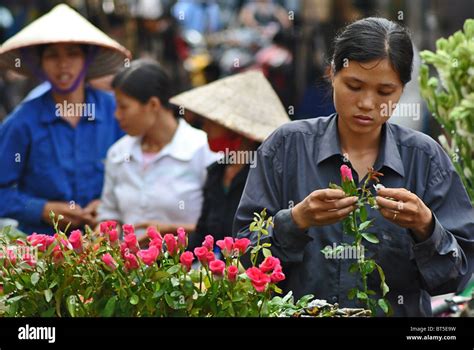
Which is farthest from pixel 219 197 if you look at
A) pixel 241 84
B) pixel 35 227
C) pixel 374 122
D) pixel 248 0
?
pixel 248 0

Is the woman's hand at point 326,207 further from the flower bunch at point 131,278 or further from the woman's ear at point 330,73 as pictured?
the woman's ear at point 330,73

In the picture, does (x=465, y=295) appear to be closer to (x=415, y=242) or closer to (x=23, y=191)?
(x=415, y=242)

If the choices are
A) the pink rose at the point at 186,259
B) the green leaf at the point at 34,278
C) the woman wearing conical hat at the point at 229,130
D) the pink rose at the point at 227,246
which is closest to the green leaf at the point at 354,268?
the pink rose at the point at 227,246

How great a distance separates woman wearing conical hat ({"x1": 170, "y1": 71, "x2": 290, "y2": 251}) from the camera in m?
5.00

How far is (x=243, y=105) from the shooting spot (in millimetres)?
5230

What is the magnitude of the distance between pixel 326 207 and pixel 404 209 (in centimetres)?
20

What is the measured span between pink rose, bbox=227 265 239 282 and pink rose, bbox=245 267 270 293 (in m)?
0.04

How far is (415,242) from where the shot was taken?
3.32 meters

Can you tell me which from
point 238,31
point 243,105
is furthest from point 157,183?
point 238,31

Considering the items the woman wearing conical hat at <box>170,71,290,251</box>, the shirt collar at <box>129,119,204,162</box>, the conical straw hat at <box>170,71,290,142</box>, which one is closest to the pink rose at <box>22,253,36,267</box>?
the woman wearing conical hat at <box>170,71,290,251</box>

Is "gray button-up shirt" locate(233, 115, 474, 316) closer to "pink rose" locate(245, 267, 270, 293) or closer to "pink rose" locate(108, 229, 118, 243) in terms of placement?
"pink rose" locate(245, 267, 270, 293)

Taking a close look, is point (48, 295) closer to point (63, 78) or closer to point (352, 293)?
point (352, 293)

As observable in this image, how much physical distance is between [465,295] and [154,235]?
55.1 inches

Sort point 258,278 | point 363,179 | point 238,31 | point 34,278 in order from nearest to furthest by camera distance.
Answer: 1. point 258,278
2. point 34,278
3. point 363,179
4. point 238,31
